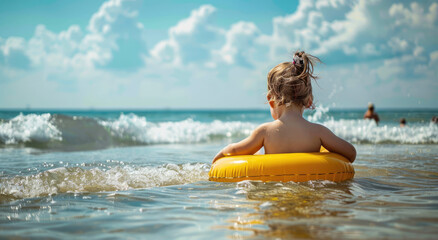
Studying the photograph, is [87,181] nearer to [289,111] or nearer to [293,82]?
[289,111]

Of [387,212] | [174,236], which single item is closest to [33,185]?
[174,236]

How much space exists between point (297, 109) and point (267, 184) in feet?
2.63

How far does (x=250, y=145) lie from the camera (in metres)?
4.00

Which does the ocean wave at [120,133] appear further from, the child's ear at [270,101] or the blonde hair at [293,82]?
the blonde hair at [293,82]

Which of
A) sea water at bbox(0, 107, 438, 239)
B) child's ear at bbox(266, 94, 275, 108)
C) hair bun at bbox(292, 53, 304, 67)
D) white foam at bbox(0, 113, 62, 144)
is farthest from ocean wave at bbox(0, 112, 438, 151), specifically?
hair bun at bbox(292, 53, 304, 67)

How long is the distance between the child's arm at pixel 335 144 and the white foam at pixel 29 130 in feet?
27.3

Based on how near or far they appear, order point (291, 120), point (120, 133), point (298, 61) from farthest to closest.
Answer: point (120, 133), point (298, 61), point (291, 120)

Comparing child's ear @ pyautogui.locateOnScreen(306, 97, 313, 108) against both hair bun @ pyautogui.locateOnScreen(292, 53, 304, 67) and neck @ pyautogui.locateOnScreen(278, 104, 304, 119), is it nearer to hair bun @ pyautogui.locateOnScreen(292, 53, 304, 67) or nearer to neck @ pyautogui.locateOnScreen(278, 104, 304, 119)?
neck @ pyautogui.locateOnScreen(278, 104, 304, 119)

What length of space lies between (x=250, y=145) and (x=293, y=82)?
0.74 metres

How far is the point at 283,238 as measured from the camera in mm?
2115

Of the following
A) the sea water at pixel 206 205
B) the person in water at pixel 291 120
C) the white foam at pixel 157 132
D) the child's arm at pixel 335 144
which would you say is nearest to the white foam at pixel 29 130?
the white foam at pixel 157 132

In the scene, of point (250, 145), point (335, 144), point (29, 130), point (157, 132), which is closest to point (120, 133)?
point (157, 132)

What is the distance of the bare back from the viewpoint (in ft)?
12.7

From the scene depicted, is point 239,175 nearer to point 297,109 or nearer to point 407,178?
point 297,109
